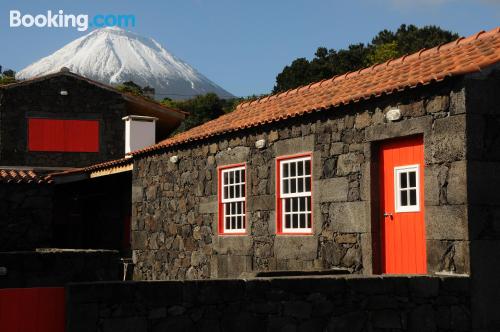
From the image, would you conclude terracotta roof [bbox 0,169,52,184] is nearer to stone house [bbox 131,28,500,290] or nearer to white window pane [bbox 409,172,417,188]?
stone house [bbox 131,28,500,290]

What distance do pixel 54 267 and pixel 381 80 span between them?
22.5ft

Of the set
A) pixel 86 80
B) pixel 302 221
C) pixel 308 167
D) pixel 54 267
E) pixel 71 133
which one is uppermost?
pixel 86 80

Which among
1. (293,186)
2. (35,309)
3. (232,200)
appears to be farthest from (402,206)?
(35,309)

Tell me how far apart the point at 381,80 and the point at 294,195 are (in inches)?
86.1

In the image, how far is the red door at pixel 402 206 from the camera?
9.72m

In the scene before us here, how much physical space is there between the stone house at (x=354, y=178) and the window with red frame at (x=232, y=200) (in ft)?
0.07

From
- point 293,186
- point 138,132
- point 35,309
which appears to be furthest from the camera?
point 138,132

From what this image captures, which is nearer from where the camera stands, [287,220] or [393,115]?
[393,115]

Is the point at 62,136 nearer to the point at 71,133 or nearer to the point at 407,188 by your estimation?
the point at 71,133

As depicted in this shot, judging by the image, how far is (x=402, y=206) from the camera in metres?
10.0

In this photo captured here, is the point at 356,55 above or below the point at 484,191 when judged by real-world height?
above

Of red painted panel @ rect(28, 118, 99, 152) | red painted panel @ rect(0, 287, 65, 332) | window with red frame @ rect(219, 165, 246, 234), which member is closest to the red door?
window with red frame @ rect(219, 165, 246, 234)

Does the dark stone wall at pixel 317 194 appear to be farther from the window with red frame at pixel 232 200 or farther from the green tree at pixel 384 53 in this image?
the green tree at pixel 384 53

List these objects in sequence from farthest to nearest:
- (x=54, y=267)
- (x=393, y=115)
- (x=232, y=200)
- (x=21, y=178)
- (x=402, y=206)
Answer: (x=21, y=178), (x=54, y=267), (x=232, y=200), (x=402, y=206), (x=393, y=115)
